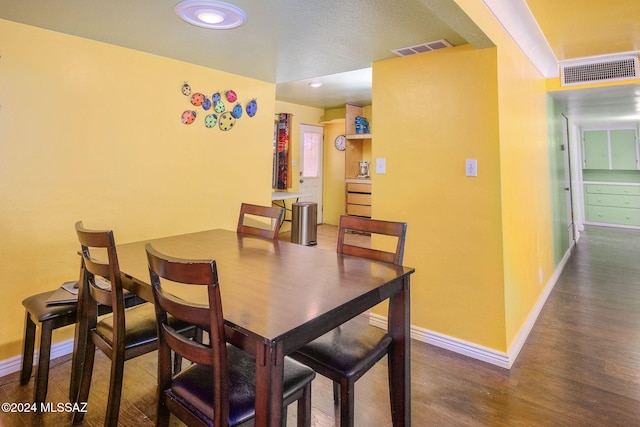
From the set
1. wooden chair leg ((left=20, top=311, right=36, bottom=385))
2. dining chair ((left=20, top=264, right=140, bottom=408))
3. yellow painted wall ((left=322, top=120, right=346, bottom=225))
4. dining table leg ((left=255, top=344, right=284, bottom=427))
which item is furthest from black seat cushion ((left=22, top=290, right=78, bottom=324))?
yellow painted wall ((left=322, top=120, right=346, bottom=225))

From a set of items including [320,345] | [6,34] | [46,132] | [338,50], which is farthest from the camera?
[338,50]

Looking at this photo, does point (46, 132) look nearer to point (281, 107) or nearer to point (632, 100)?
point (281, 107)

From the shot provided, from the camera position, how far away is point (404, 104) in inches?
95.9

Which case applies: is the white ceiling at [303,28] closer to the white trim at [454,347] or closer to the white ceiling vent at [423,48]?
the white ceiling vent at [423,48]

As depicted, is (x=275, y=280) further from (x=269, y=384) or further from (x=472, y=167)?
(x=472, y=167)

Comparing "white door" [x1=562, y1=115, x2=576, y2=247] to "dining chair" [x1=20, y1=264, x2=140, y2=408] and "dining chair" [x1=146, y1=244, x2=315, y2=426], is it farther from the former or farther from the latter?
"dining chair" [x1=20, y1=264, x2=140, y2=408]

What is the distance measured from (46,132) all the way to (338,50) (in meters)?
1.91

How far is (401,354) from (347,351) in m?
0.27

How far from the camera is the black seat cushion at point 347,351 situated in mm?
1283

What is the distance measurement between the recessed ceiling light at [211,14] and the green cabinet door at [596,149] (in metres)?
7.30

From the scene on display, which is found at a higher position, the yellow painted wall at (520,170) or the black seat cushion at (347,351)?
the yellow painted wall at (520,170)

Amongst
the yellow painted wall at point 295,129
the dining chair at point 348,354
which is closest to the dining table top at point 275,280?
the dining chair at point 348,354

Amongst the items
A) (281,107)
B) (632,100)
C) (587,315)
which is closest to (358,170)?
(281,107)

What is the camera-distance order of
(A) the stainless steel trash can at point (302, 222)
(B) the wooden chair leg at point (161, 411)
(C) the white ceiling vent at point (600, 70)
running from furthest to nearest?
1. (A) the stainless steel trash can at point (302, 222)
2. (C) the white ceiling vent at point (600, 70)
3. (B) the wooden chair leg at point (161, 411)
